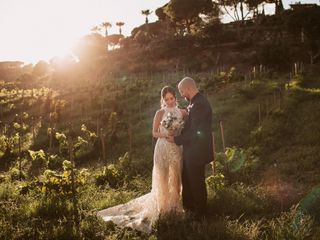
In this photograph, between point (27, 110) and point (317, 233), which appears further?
point (27, 110)

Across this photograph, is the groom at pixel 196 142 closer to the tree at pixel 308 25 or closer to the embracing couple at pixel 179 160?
the embracing couple at pixel 179 160

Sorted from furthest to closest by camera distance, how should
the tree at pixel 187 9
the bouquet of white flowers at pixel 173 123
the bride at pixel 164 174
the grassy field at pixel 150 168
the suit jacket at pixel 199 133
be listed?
the tree at pixel 187 9 → the bride at pixel 164 174 → the bouquet of white flowers at pixel 173 123 → the suit jacket at pixel 199 133 → the grassy field at pixel 150 168

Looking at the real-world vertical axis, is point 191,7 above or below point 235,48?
above

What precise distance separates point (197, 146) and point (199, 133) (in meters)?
0.23

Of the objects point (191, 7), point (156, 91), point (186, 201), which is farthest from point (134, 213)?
point (191, 7)

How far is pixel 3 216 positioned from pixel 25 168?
844 centimetres

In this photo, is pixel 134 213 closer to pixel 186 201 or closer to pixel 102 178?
pixel 186 201

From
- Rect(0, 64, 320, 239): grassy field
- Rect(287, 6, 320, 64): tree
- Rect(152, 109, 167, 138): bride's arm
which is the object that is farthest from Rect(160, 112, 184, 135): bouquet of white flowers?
Rect(287, 6, 320, 64): tree

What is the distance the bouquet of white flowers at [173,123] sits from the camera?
269 inches

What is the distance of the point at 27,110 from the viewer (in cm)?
3011

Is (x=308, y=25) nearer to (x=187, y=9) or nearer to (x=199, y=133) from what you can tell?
(x=187, y=9)

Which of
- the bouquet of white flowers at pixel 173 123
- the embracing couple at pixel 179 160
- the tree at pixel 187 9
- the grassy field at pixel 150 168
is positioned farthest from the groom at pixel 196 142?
the tree at pixel 187 9

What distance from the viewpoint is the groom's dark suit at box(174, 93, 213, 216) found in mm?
6516

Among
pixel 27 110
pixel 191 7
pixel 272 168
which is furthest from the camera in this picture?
pixel 191 7
